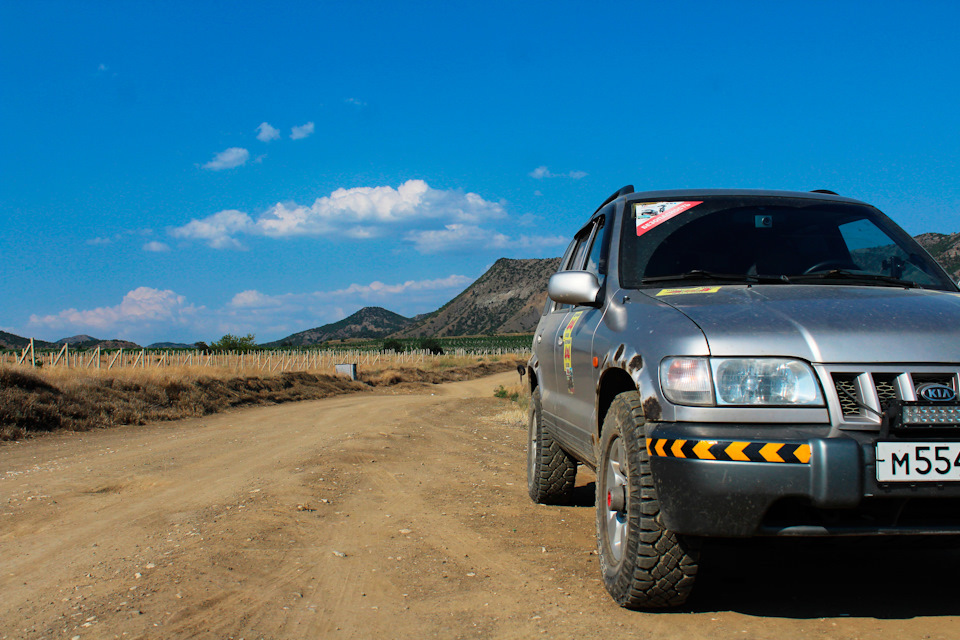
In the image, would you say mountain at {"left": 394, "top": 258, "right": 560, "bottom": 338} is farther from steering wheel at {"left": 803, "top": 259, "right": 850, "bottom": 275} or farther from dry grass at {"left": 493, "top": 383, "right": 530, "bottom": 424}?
steering wheel at {"left": 803, "top": 259, "right": 850, "bottom": 275}

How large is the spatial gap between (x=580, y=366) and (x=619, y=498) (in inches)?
45.4

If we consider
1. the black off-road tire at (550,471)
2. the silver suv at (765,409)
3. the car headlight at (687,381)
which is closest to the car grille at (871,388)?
the silver suv at (765,409)

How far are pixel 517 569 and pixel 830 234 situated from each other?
275 centimetres

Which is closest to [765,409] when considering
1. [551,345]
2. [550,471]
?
[551,345]

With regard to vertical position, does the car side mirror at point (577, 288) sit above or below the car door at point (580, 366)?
above

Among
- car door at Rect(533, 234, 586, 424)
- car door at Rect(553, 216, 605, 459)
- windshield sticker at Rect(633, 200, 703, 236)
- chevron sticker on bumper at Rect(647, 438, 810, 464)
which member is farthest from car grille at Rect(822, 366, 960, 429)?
car door at Rect(533, 234, 586, 424)

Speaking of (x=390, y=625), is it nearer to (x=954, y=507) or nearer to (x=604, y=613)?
(x=604, y=613)

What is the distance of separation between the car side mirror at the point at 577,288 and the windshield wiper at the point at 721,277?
0.91 ft

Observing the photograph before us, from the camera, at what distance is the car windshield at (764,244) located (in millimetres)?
4004

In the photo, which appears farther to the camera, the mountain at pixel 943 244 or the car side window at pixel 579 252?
the mountain at pixel 943 244

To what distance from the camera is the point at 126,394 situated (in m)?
15.8

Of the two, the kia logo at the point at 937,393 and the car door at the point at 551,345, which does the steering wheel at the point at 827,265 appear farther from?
the car door at the point at 551,345

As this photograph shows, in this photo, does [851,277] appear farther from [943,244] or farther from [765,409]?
[943,244]

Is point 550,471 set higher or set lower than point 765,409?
lower
